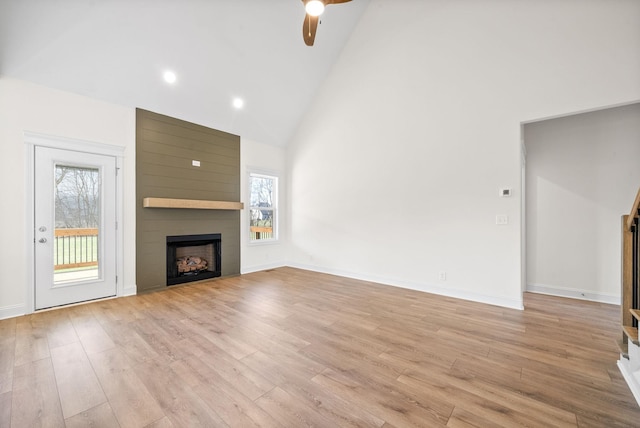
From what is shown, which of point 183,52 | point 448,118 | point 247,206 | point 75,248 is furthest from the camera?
point 247,206

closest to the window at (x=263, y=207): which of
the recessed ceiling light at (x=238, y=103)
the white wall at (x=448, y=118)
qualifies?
the white wall at (x=448, y=118)

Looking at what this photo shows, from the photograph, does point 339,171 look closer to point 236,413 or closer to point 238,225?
point 238,225

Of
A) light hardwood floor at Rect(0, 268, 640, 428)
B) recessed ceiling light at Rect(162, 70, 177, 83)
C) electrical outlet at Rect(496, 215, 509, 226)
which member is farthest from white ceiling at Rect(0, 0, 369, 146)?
electrical outlet at Rect(496, 215, 509, 226)

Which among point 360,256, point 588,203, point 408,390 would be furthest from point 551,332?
point 360,256

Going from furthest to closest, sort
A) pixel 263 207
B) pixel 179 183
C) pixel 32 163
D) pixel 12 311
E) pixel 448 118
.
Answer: pixel 263 207 → pixel 179 183 → pixel 448 118 → pixel 32 163 → pixel 12 311

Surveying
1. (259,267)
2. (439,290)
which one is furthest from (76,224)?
(439,290)

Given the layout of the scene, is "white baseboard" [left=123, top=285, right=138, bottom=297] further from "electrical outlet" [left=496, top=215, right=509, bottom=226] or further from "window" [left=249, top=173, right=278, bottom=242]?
"electrical outlet" [left=496, top=215, right=509, bottom=226]

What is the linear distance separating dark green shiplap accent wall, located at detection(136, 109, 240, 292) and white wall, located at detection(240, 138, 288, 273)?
15cm

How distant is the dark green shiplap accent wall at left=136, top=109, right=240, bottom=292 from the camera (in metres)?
4.18

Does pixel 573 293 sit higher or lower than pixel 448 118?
lower

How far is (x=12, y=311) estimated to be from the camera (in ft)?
10.2

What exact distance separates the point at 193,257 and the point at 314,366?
386 centimetres

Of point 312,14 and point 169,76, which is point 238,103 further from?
point 312,14

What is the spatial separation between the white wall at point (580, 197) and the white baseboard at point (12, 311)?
725cm
